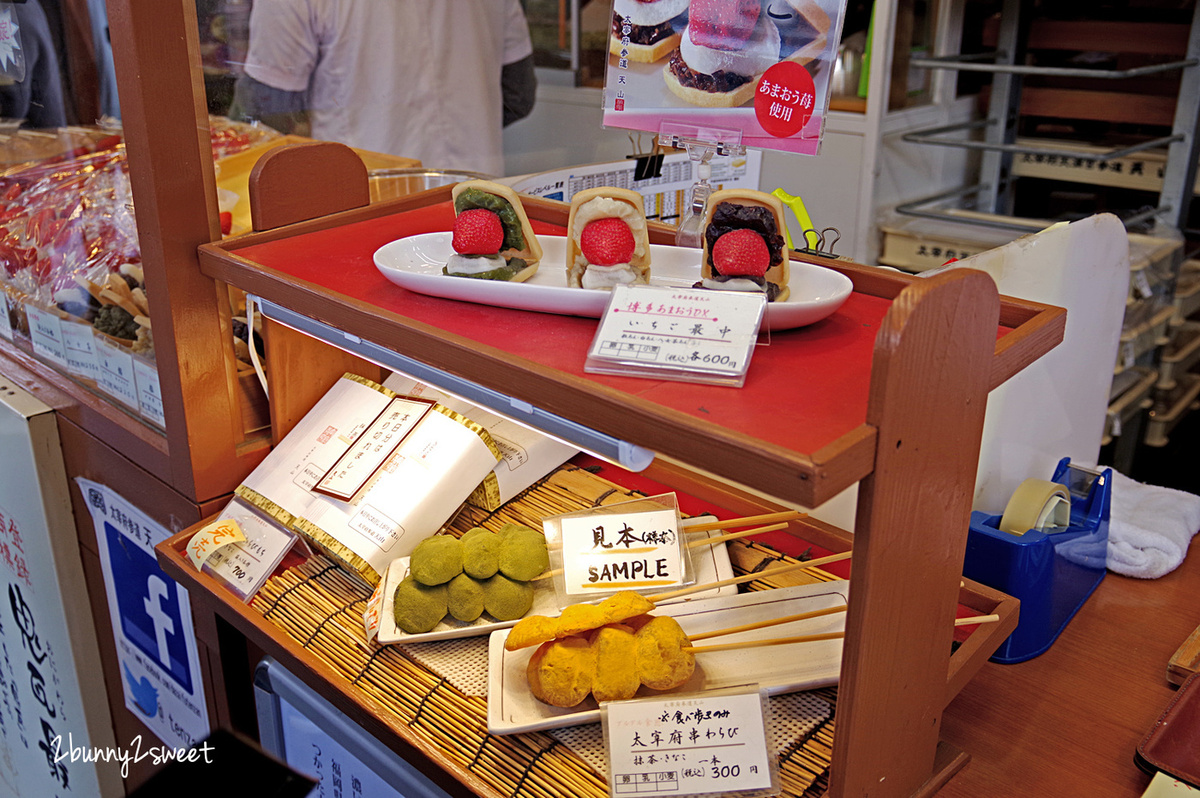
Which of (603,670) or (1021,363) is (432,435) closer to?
(603,670)

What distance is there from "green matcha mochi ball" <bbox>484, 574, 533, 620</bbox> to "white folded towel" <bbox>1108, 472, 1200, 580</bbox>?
891mm

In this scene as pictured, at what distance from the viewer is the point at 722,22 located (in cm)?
98

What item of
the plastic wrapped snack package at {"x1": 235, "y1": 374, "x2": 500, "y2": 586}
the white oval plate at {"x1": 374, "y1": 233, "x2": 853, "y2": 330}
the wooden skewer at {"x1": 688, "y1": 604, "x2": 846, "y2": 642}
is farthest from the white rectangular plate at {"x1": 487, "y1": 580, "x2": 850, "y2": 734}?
the white oval plate at {"x1": 374, "y1": 233, "x2": 853, "y2": 330}

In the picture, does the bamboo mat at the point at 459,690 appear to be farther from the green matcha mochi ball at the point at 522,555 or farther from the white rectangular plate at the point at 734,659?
the green matcha mochi ball at the point at 522,555

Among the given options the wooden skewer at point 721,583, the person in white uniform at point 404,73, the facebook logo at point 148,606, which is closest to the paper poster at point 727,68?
the wooden skewer at point 721,583

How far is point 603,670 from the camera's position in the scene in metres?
0.99

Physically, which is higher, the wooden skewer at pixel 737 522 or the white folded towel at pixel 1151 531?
the wooden skewer at pixel 737 522

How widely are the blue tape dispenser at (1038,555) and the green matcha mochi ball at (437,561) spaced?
0.64 m

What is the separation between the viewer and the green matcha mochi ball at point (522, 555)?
46.5 inches

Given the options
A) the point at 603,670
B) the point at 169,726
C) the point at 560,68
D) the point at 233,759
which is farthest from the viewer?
the point at 560,68

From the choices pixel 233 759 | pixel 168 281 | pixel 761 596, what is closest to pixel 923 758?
pixel 761 596

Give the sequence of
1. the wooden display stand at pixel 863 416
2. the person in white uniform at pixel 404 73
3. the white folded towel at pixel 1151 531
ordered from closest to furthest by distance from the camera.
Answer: the wooden display stand at pixel 863 416 → the white folded towel at pixel 1151 531 → the person in white uniform at pixel 404 73

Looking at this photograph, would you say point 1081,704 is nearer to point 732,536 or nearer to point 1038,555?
point 1038,555

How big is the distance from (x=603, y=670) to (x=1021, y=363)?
0.52 meters
